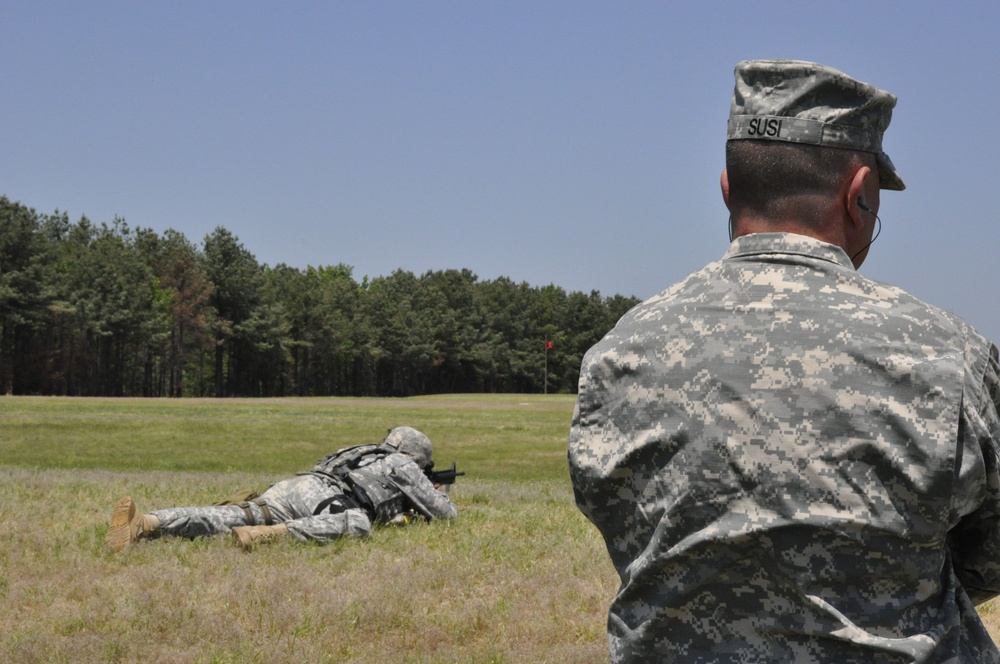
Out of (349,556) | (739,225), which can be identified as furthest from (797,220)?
(349,556)

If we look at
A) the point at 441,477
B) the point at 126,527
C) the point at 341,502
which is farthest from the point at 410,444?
the point at 126,527

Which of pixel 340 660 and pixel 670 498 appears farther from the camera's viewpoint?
pixel 340 660

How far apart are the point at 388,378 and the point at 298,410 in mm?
70368

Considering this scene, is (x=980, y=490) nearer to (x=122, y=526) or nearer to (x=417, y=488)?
(x=122, y=526)

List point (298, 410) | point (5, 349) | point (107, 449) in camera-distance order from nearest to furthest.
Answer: point (107, 449) → point (298, 410) → point (5, 349)

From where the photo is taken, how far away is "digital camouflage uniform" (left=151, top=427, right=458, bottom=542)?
9812 millimetres

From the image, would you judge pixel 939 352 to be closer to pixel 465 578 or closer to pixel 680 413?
pixel 680 413

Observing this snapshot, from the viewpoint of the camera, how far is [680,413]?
2.37 metres

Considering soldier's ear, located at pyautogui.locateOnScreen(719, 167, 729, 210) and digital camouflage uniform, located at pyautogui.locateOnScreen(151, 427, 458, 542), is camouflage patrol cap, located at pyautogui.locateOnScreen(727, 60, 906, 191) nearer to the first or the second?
soldier's ear, located at pyautogui.locateOnScreen(719, 167, 729, 210)

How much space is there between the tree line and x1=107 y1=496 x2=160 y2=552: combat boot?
2756 inches

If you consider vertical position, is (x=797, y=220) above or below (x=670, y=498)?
above

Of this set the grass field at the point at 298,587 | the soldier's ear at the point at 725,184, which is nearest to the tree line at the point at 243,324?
the grass field at the point at 298,587

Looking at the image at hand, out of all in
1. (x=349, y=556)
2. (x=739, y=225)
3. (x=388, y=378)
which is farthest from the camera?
(x=388, y=378)

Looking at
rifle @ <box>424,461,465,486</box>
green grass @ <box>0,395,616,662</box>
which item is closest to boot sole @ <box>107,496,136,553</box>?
green grass @ <box>0,395,616,662</box>
